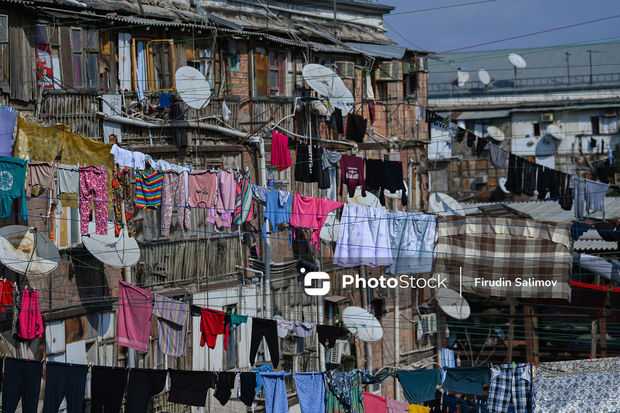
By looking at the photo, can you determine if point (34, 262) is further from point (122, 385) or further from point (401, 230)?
point (401, 230)

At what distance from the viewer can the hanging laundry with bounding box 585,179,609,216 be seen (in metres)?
26.2

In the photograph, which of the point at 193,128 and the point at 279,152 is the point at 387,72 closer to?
the point at 279,152

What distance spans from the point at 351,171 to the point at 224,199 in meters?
4.22

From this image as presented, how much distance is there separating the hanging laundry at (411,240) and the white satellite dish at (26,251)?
7655mm

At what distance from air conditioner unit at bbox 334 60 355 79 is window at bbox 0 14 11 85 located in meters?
11.3

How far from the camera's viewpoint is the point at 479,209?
3378 cm

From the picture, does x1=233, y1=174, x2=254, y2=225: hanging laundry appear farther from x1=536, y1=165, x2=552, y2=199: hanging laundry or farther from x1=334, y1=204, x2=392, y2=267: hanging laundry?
x1=536, y1=165, x2=552, y2=199: hanging laundry

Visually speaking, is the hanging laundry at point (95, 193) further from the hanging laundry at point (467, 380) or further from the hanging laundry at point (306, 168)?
the hanging laundry at point (467, 380)

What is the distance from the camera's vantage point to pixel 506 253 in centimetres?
2202

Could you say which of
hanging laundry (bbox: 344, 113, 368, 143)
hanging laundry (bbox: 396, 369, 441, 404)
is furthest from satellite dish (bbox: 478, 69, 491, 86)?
hanging laundry (bbox: 396, 369, 441, 404)

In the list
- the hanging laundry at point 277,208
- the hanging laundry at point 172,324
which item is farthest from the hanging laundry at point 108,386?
the hanging laundry at point 277,208

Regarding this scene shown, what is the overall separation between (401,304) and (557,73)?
80.8ft

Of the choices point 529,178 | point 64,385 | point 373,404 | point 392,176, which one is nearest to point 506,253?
point 392,176

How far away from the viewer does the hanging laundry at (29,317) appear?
17500 mm
